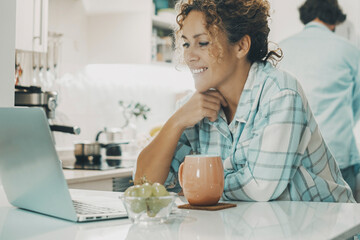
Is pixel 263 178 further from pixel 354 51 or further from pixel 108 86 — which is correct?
pixel 108 86

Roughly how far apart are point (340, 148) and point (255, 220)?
1978 mm

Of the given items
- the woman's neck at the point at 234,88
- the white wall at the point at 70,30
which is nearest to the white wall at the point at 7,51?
the woman's neck at the point at 234,88

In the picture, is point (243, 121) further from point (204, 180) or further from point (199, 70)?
point (204, 180)

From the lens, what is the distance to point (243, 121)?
5.33 ft

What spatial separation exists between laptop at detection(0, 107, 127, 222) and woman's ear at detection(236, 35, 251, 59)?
31.2 inches

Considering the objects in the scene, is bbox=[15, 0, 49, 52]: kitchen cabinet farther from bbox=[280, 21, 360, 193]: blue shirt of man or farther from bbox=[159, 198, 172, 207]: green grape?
bbox=[159, 198, 172, 207]: green grape

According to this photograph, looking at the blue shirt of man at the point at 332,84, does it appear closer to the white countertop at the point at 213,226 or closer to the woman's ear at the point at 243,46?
the woman's ear at the point at 243,46

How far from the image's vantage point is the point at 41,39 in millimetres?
2713

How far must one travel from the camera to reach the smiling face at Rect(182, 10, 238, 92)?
1744mm

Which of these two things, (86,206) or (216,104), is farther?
(216,104)

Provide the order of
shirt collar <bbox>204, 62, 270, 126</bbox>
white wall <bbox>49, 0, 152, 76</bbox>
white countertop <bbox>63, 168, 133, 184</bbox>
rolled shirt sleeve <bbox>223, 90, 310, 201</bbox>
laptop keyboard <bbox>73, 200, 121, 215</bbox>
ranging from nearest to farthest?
laptop keyboard <bbox>73, 200, 121, 215</bbox>, rolled shirt sleeve <bbox>223, 90, 310, 201</bbox>, shirt collar <bbox>204, 62, 270, 126</bbox>, white countertop <bbox>63, 168, 133, 184</bbox>, white wall <bbox>49, 0, 152, 76</bbox>

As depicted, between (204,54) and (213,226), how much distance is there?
825 millimetres

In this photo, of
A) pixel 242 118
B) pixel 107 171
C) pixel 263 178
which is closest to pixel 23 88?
pixel 107 171

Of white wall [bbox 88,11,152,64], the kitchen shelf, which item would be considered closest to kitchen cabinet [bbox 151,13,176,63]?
the kitchen shelf
